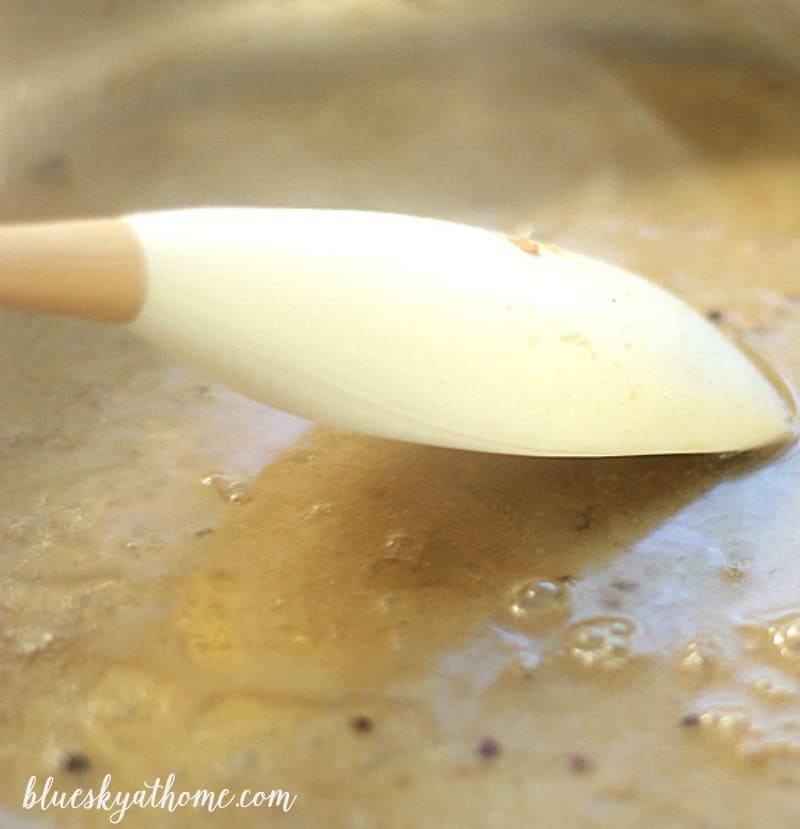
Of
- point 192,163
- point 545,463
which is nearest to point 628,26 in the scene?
point 192,163

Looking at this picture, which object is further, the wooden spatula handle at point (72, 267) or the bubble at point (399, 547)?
the bubble at point (399, 547)

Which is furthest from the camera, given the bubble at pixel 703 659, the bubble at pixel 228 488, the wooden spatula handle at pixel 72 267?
the bubble at pixel 228 488

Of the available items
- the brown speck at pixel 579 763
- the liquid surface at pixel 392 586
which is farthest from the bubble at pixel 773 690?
the brown speck at pixel 579 763

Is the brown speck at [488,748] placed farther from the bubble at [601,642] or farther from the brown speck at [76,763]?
the brown speck at [76,763]

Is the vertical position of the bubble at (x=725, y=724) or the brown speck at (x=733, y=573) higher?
the brown speck at (x=733, y=573)

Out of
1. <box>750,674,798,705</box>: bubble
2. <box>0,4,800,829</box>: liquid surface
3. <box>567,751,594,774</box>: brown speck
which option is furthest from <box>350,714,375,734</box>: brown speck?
<box>750,674,798,705</box>: bubble

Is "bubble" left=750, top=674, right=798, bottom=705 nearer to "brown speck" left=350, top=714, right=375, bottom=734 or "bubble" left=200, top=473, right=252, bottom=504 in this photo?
"brown speck" left=350, top=714, right=375, bottom=734

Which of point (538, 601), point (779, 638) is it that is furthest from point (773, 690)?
point (538, 601)
